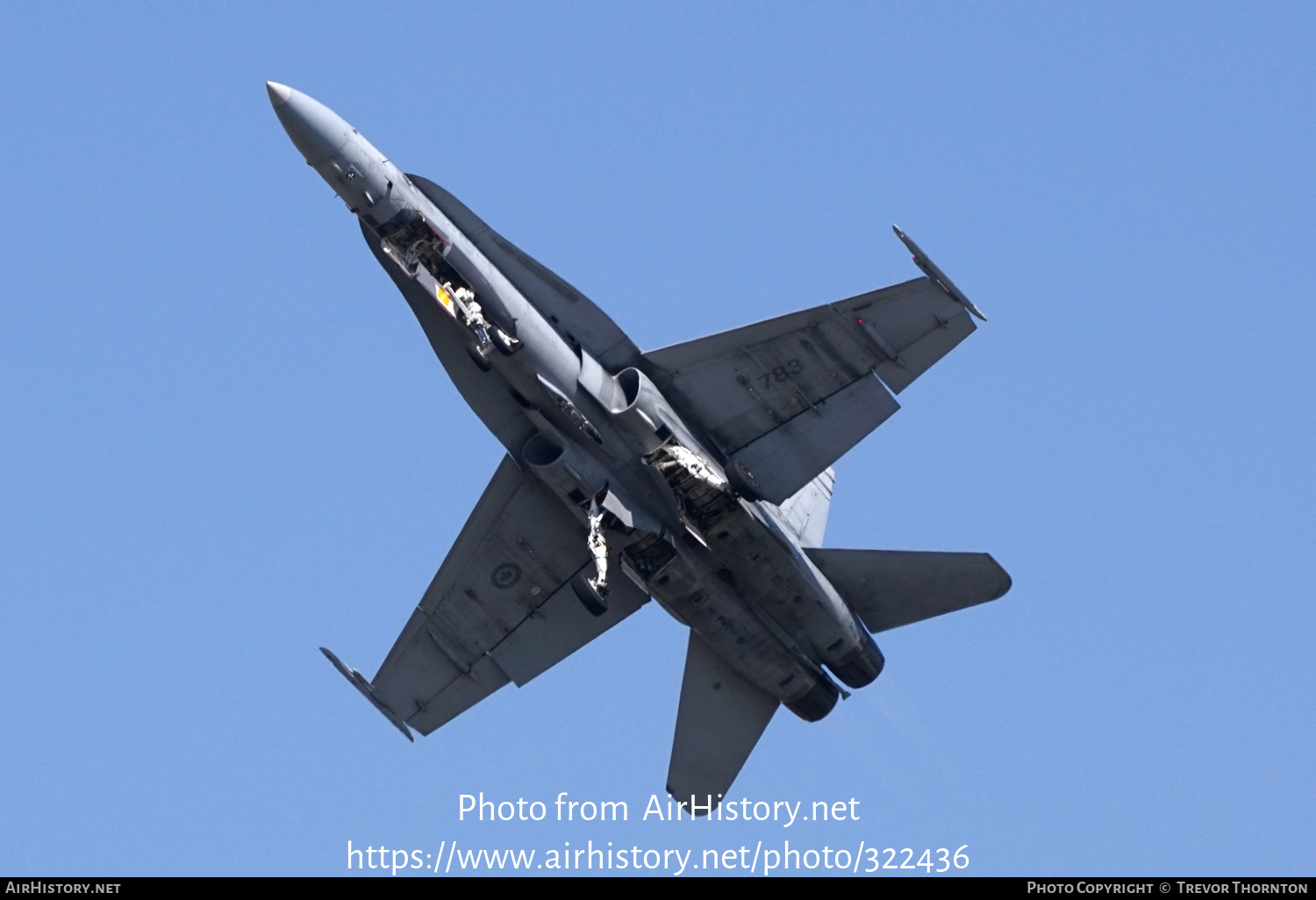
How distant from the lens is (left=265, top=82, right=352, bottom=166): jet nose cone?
2258 centimetres

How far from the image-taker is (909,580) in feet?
88.2

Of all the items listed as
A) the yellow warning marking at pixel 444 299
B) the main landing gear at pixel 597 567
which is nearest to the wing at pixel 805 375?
the main landing gear at pixel 597 567

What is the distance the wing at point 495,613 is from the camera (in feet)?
89.2

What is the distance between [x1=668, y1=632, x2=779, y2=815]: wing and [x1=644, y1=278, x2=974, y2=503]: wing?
11.4 ft

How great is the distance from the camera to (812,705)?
2739 cm

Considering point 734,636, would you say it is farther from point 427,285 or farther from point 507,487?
point 427,285

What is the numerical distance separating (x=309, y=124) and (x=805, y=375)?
722cm

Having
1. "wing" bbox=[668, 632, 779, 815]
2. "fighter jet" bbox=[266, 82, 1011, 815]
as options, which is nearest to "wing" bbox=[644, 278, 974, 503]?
"fighter jet" bbox=[266, 82, 1011, 815]

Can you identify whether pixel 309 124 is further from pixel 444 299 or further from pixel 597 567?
pixel 597 567

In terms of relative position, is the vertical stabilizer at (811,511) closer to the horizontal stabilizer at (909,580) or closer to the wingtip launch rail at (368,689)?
the horizontal stabilizer at (909,580)

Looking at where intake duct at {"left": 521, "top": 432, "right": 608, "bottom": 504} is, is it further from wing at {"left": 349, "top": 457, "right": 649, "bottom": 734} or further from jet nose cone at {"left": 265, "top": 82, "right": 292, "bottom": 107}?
jet nose cone at {"left": 265, "top": 82, "right": 292, "bottom": 107}

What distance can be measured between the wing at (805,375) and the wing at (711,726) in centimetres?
347
